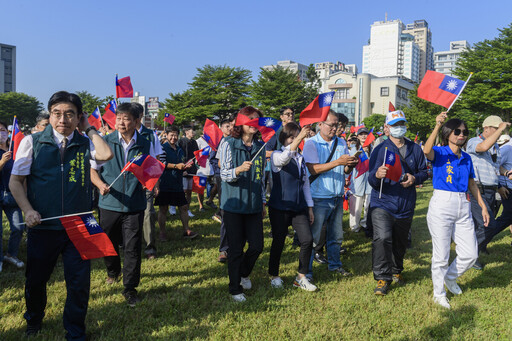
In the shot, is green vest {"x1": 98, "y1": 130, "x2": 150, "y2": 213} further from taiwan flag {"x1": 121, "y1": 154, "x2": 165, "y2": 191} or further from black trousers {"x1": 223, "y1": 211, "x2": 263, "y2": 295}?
black trousers {"x1": 223, "y1": 211, "x2": 263, "y2": 295}

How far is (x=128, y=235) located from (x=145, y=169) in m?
0.79

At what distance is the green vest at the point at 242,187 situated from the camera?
4.54 metres

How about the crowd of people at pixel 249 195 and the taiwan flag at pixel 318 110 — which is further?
Answer: the taiwan flag at pixel 318 110

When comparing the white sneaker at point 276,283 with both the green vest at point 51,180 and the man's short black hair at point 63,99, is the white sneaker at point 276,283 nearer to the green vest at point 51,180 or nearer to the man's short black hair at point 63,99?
the green vest at point 51,180

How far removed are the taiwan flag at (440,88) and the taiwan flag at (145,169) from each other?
343 centimetres

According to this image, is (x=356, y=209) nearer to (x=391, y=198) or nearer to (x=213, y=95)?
(x=391, y=198)

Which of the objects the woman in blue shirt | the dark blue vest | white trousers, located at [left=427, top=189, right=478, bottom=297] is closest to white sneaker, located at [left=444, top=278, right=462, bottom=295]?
the woman in blue shirt

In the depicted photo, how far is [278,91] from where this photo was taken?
2232 inches

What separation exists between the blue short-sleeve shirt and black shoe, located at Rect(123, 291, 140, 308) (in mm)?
3766

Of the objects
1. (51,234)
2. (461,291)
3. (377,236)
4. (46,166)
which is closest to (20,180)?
(46,166)

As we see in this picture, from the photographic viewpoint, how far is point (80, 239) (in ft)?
11.3

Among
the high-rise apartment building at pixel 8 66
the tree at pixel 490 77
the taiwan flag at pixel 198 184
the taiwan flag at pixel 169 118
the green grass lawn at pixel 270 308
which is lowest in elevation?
the green grass lawn at pixel 270 308

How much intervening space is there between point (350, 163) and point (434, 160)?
1.00 metres

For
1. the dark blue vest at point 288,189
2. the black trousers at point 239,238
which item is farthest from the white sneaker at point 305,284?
the dark blue vest at point 288,189
